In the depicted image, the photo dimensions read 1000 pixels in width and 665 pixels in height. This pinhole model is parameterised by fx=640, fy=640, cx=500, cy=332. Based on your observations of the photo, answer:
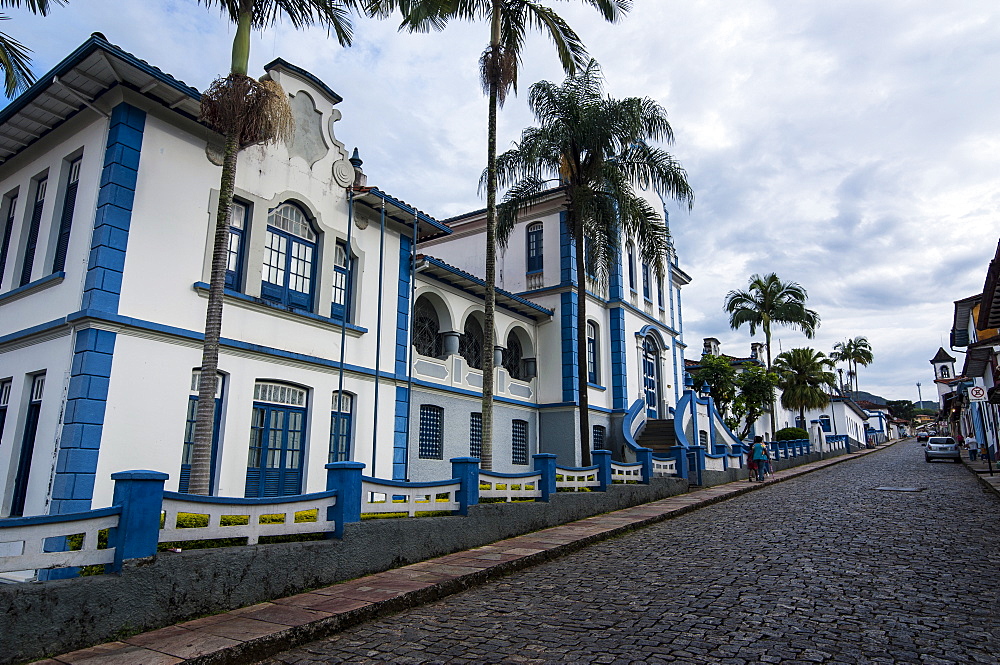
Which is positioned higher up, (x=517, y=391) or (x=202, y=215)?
(x=202, y=215)

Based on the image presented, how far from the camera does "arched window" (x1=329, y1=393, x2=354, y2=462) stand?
12336 mm

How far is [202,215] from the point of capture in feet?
34.4

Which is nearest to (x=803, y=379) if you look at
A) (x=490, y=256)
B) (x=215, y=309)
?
(x=490, y=256)

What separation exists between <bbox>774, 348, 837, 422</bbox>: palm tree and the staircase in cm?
1919

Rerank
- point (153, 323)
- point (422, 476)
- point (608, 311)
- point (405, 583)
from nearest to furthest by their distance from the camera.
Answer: point (405, 583)
point (153, 323)
point (422, 476)
point (608, 311)

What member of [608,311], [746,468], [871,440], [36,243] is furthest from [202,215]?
[871,440]

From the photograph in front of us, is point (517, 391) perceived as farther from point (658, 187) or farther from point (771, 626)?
point (771, 626)

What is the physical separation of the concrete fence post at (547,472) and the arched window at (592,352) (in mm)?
9784

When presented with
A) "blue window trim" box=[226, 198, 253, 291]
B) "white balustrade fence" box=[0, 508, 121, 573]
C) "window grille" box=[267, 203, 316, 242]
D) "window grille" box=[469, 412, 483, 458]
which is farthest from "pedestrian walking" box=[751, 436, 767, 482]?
"white balustrade fence" box=[0, 508, 121, 573]

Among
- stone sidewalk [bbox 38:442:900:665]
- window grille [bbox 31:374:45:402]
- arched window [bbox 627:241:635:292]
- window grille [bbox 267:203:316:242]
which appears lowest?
stone sidewalk [bbox 38:442:900:665]

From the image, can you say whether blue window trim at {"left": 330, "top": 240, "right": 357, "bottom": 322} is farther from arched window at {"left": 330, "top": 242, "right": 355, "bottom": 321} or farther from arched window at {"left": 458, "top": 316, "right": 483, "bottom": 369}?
arched window at {"left": 458, "top": 316, "right": 483, "bottom": 369}

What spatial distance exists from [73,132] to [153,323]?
11.9 feet

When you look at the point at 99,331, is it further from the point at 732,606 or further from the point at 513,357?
the point at 513,357

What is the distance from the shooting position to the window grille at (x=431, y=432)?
15.9 metres
